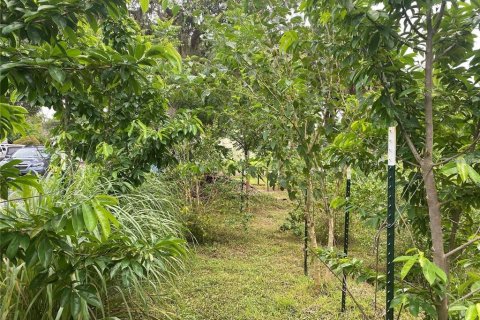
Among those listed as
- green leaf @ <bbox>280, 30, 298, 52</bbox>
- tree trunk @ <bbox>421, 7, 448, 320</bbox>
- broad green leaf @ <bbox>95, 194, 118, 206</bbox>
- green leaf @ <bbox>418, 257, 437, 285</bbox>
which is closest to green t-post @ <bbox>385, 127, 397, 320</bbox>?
tree trunk @ <bbox>421, 7, 448, 320</bbox>

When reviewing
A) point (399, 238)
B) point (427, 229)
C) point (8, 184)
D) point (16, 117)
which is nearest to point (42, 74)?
point (16, 117)

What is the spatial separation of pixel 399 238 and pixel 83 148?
4.04 metres

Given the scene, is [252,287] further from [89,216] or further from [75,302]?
[89,216]

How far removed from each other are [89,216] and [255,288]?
3255 mm

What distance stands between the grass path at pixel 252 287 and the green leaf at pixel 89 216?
223cm

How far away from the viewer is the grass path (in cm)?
345

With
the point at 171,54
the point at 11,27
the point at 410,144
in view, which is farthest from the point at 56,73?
the point at 410,144

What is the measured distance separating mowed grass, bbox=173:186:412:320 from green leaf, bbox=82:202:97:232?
2207mm

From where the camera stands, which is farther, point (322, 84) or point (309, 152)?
point (322, 84)

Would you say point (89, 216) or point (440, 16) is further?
point (440, 16)

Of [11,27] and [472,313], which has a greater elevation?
[11,27]

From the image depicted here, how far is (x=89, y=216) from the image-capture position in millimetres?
1111

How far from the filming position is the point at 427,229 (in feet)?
6.66

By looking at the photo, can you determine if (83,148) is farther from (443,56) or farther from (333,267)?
(443,56)
